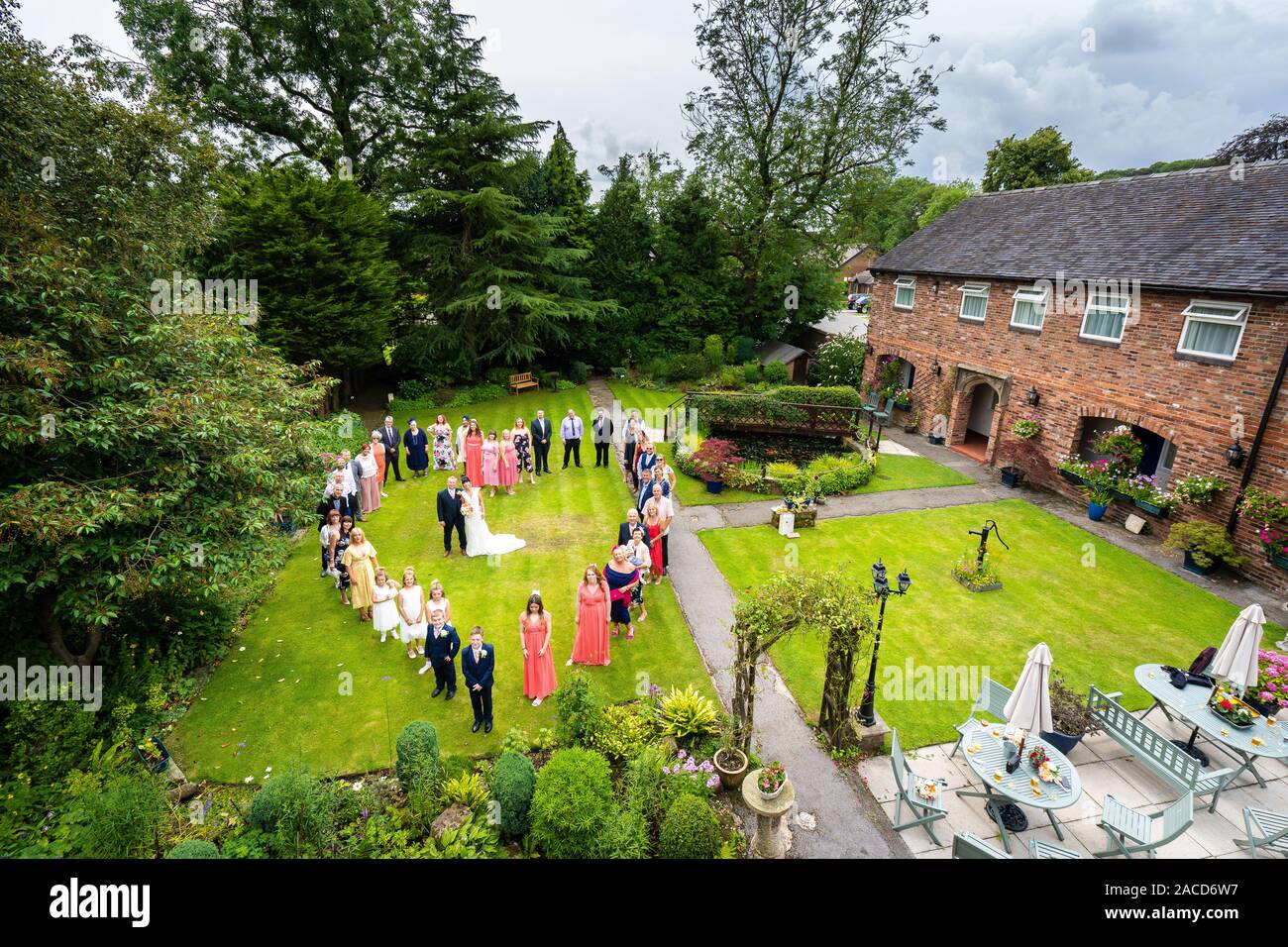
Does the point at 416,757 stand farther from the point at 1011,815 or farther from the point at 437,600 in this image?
the point at 1011,815

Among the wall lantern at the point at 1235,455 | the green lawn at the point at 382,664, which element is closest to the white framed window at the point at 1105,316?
the wall lantern at the point at 1235,455

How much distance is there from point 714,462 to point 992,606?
319 inches

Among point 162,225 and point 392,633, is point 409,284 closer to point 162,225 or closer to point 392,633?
point 162,225

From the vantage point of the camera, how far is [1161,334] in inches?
574

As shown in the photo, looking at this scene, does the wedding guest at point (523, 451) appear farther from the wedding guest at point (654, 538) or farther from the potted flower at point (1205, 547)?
the potted flower at point (1205, 547)

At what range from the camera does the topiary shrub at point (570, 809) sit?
240 inches

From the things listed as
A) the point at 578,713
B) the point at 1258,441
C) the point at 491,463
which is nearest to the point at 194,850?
the point at 578,713

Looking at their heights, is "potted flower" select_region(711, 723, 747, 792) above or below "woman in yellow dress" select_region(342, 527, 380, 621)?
below

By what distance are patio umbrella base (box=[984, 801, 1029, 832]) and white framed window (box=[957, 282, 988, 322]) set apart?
57.1 ft

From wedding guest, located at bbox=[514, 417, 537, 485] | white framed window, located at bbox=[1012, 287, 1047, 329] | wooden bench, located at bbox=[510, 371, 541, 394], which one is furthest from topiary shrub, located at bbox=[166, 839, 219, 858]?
wooden bench, located at bbox=[510, 371, 541, 394]

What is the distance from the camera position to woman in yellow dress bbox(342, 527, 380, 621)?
34.6ft

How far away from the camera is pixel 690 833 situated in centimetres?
608

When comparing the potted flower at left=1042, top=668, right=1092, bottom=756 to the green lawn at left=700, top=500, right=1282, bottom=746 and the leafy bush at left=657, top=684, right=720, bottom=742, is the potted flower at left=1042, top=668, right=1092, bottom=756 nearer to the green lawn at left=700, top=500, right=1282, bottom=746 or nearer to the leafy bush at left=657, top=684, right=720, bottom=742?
the green lawn at left=700, top=500, right=1282, bottom=746
